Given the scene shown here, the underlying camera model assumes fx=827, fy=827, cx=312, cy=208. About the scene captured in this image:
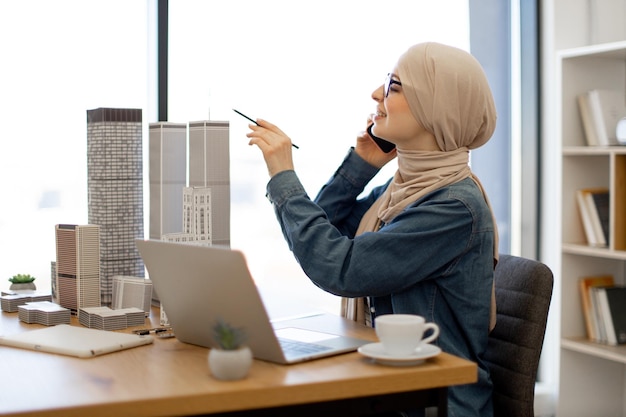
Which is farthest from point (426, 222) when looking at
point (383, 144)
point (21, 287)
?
point (21, 287)

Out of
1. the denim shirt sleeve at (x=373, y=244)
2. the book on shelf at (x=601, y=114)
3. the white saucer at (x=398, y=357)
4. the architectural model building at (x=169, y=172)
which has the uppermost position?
the book on shelf at (x=601, y=114)

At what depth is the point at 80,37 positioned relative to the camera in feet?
9.25

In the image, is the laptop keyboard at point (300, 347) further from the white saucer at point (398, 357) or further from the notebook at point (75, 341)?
the notebook at point (75, 341)

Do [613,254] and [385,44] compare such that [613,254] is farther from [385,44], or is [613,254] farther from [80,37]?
[80,37]

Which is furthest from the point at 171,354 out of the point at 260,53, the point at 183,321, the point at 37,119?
the point at 260,53

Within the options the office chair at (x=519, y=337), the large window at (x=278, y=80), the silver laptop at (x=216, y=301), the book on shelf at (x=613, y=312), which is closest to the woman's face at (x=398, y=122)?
the office chair at (x=519, y=337)

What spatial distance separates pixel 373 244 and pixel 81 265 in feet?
2.45

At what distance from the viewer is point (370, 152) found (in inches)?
86.9

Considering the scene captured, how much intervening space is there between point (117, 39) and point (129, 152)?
2.75ft

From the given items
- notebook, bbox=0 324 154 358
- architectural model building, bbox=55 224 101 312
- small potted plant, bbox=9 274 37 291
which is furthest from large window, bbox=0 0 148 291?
notebook, bbox=0 324 154 358

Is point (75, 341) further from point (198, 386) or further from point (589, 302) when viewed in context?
point (589, 302)

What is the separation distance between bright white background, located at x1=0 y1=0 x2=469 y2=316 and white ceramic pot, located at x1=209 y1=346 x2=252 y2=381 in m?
1.69

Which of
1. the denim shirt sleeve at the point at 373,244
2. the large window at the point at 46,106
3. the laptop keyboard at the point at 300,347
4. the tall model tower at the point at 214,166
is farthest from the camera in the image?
the large window at the point at 46,106

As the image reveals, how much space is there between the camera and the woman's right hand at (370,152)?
220 cm
